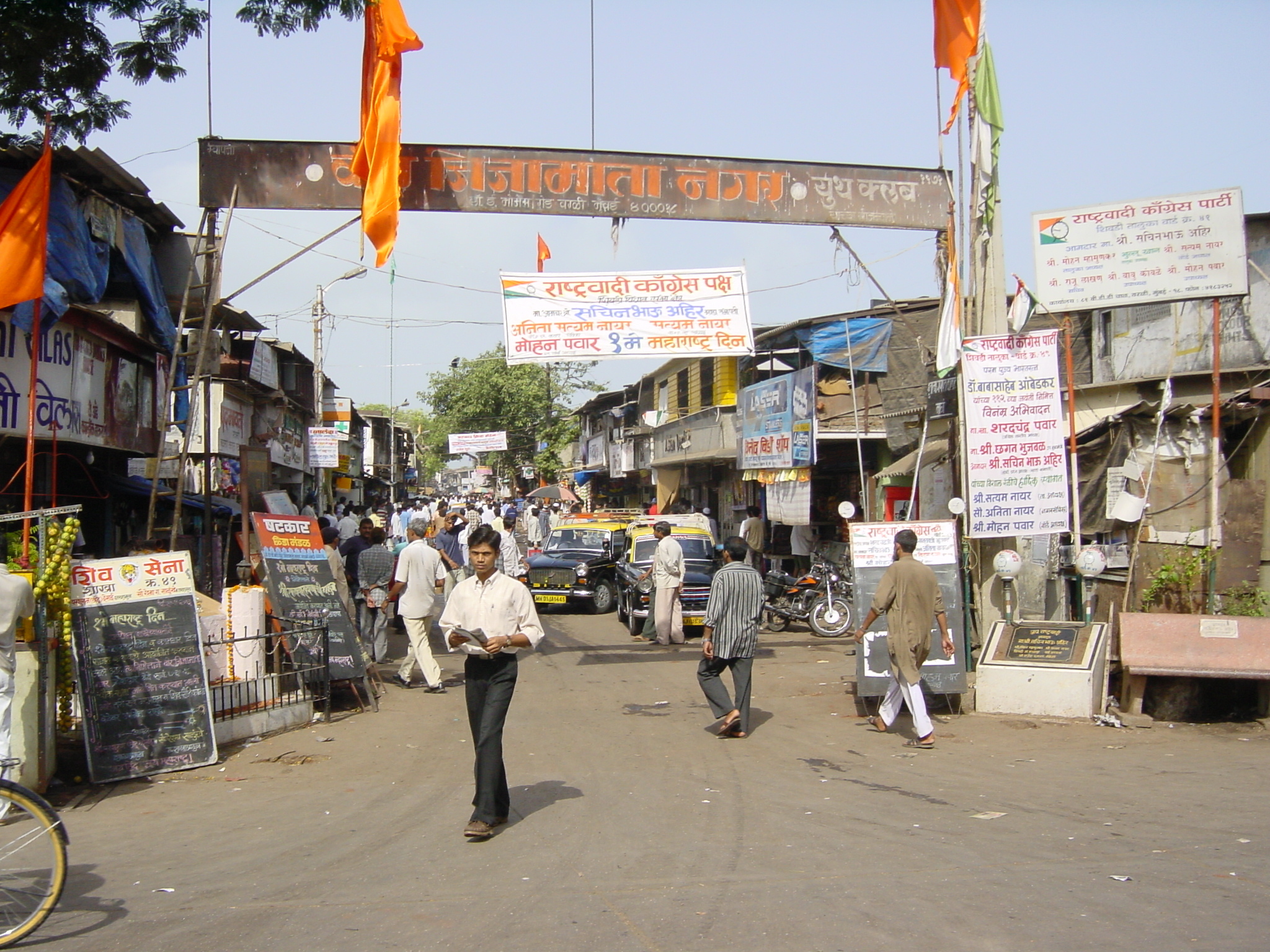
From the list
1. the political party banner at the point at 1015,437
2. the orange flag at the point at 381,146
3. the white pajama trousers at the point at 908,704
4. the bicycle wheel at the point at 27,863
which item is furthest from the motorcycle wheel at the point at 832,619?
the bicycle wheel at the point at 27,863

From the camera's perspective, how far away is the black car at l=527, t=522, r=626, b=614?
20000 mm

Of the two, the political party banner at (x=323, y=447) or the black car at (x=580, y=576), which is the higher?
the political party banner at (x=323, y=447)

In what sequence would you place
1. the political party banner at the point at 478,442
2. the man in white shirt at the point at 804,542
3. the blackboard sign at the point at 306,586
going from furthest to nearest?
the political party banner at the point at 478,442 < the man in white shirt at the point at 804,542 < the blackboard sign at the point at 306,586

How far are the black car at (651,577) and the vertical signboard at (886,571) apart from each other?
14.8ft

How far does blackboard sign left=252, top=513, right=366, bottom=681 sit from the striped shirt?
3845 mm

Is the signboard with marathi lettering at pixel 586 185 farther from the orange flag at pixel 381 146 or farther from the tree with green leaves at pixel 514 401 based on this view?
the tree with green leaves at pixel 514 401

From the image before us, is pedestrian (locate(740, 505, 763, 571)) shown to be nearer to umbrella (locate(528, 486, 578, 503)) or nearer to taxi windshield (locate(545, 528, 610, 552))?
taxi windshield (locate(545, 528, 610, 552))

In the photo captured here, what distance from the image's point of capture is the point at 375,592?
12.9 metres

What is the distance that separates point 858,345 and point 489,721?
16.6m

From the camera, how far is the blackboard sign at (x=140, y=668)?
25.4 ft

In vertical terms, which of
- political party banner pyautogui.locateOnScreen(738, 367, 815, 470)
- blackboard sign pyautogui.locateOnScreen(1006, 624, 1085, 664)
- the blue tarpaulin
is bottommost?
blackboard sign pyautogui.locateOnScreen(1006, 624, 1085, 664)

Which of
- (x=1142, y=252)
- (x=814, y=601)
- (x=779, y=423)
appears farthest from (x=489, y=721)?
(x=779, y=423)

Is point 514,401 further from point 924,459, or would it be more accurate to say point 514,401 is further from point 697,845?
point 697,845

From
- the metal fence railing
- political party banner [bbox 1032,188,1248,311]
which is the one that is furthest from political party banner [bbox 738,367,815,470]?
the metal fence railing
